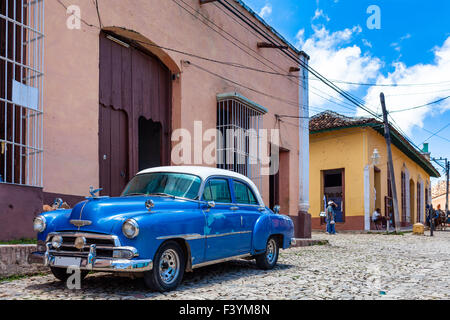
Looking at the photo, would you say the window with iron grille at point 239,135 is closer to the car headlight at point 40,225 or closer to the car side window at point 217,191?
the car side window at point 217,191

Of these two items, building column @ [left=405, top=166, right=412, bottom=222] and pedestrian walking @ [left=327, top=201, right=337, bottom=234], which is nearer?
pedestrian walking @ [left=327, top=201, right=337, bottom=234]

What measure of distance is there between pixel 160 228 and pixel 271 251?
2838mm

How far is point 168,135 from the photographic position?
34.6ft

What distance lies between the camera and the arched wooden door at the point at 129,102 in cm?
894

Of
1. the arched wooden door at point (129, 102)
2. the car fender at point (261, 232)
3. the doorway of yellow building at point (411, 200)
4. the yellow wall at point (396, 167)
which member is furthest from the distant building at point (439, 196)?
the car fender at point (261, 232)

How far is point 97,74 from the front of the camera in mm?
8484

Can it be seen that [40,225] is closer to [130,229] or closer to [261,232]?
[130,229]

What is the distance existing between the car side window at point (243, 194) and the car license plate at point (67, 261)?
8.58 ft

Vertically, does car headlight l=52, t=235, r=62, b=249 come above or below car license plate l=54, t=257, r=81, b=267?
above

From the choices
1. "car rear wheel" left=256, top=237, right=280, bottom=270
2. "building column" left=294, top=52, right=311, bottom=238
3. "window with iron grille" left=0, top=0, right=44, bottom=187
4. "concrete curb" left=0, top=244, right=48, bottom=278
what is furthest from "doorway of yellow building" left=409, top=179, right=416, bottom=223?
"concrete curb" left=0, top=244, right=48, bottom=278

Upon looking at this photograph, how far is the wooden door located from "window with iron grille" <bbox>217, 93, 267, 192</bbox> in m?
2.83

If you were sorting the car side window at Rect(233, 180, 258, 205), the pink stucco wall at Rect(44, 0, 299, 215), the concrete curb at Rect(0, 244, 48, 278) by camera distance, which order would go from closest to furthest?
the concrete curb at Rect(0, 244, 48, 278)
the car side window at Rect(233, 180, 258, 205)
the pink stucco wall at Rect(44, 0, 299, 215)

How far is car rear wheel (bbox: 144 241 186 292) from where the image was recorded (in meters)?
4.86

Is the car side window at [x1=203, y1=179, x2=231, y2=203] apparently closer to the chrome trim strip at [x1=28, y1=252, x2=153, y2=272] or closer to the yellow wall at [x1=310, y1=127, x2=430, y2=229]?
the chrome trim strip at [x1=28, y1=252, x2=153, y2=272]
